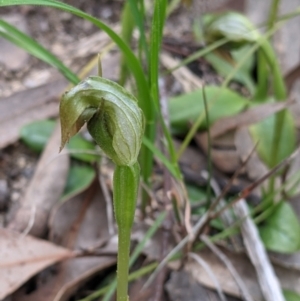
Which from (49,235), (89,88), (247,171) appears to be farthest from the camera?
(247,171)

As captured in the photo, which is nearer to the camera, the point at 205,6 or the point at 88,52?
the point at 88,52

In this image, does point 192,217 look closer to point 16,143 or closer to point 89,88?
point 16,143

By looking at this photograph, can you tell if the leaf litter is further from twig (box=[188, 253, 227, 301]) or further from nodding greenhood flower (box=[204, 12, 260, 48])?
nodding greenhood flower (box=[204, 12, 260, 48])

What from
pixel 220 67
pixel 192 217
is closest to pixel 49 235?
pixel 192 217

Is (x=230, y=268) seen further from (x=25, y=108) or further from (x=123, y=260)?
(x=25, y=108)

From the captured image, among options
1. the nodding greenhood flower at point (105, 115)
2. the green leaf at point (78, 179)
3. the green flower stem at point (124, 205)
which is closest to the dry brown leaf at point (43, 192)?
the green leaf at point (78, 179)

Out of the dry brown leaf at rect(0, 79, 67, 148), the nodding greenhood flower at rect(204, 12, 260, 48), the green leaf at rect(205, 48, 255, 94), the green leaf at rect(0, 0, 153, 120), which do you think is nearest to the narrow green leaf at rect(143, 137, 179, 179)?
the green leaf at rect(0, 0, 153, 120)

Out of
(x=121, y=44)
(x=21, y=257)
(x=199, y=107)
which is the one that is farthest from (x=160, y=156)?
(x=199, y=107)
